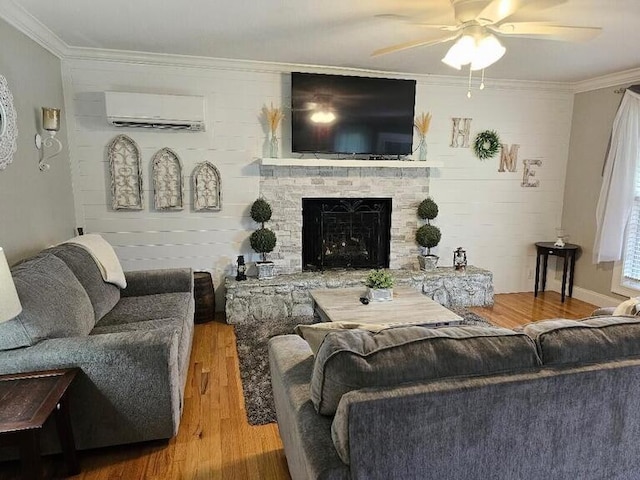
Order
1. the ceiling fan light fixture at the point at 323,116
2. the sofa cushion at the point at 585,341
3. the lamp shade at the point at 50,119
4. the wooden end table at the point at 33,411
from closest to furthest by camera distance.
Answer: the sofa cushion at the point at 585,341, the wooden end table at the point at 33,411, the lamp shade at the point at 50,119, the ceiling fan light fixture at the point at 323,116

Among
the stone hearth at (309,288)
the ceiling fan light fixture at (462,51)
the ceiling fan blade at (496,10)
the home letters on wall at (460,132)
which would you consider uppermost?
the ceiling fan blade at (496,10)

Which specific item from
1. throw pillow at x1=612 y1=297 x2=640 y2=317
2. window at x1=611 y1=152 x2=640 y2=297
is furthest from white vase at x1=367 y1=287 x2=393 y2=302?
window at x1=611 y1=152 x2=640 y2=297

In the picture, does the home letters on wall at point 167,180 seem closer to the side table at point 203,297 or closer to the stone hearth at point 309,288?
the side table at point 203,297

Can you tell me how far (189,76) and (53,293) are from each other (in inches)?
101

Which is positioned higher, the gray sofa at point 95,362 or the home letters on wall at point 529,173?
the home letters on wall at point 529,173

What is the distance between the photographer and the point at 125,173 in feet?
13.1

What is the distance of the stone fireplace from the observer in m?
4.38

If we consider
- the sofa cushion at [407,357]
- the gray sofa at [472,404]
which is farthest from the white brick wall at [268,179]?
the sofa cushion at [407,357]

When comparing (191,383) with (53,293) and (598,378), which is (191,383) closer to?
(53,293)

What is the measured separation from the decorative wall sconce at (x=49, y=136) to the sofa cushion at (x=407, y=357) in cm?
290

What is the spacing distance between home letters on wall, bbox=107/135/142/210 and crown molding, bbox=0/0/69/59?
83 centimetres

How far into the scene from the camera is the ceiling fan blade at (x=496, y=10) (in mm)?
2239

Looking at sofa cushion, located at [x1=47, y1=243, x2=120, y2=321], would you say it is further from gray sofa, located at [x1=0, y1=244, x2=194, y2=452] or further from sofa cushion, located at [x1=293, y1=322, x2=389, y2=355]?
sofa cushion, located at [x1=293, y1=322, x2=389, y2=355]

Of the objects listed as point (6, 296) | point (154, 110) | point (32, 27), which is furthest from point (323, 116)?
point (6, 296)
